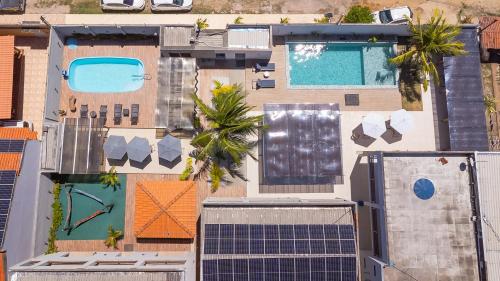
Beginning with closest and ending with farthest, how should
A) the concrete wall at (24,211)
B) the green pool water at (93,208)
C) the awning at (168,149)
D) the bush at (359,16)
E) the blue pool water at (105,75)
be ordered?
the concrete wall at (24,211) < the awning at (168,149) < the green pool water at (93,208) < the bush at (359,16) < the blue pool water at (105,75)

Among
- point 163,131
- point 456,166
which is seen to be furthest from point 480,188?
point 163,131

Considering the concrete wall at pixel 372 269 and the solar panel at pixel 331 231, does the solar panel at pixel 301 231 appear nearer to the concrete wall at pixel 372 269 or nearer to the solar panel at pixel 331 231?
the solar panel at pixel 331 231

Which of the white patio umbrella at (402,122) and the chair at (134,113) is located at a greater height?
the chair at (134,113)

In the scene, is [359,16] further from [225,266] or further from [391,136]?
[225,266]

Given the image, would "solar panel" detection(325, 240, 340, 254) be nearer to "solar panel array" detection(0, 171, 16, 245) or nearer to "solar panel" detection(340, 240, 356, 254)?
"solar panel" detection(340, 240, 356, 254)

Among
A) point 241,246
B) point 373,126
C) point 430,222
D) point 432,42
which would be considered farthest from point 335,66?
point 241,246

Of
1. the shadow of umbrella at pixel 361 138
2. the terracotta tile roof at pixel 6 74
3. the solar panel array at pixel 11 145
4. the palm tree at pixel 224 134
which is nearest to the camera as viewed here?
the solar panel array at pixel 11 145

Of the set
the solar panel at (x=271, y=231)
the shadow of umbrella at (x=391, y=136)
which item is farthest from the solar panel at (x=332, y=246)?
the shadow of umbrella at (x=391, y=136)

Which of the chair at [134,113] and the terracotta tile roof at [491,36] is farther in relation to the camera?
the terracotta tile roof at [491,36]
